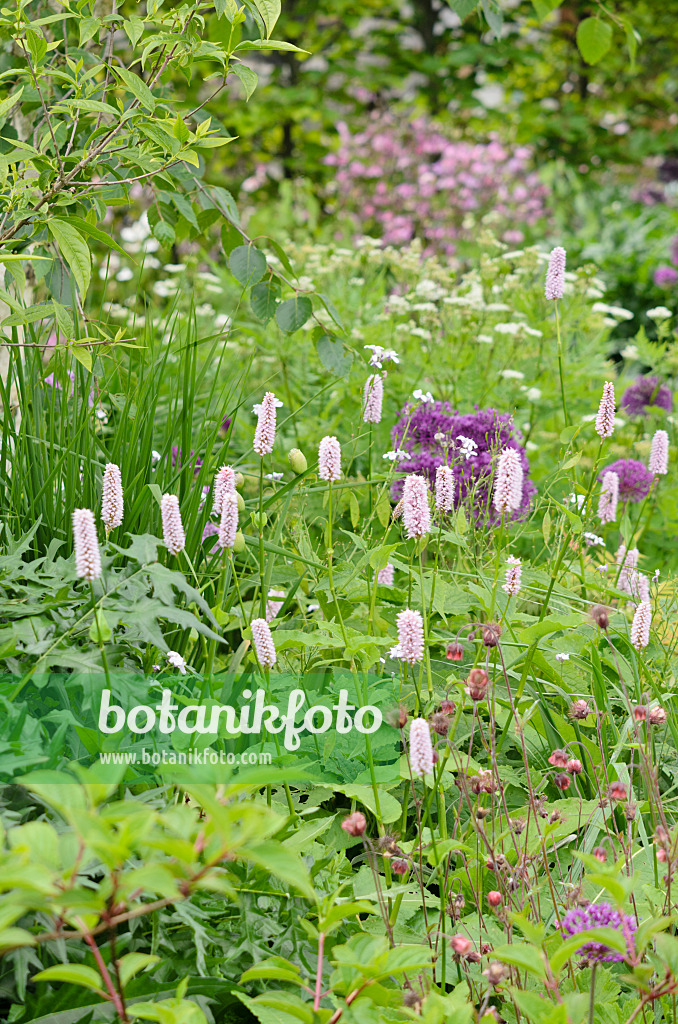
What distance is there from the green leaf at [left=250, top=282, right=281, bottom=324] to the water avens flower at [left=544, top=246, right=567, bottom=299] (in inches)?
24.8

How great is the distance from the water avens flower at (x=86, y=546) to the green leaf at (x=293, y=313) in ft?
3.03

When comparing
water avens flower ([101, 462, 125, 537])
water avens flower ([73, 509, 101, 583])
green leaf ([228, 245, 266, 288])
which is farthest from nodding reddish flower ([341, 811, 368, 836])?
green leaf ([228, 245, 266, 288])

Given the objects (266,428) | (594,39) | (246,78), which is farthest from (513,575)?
(594,39)

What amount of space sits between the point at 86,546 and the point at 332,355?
982 millimetres

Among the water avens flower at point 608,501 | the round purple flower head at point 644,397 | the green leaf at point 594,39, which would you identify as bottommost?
the round purple flower head at point 644,397

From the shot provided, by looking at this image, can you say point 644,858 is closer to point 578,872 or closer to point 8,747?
point 578,872

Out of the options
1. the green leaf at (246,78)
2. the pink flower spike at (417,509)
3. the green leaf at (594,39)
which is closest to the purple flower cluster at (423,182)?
the green leaf at (594,39)

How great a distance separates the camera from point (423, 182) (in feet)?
22.5

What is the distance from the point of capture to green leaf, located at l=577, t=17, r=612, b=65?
2.21m

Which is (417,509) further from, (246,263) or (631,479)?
(631,479)

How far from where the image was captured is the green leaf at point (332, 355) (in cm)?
194

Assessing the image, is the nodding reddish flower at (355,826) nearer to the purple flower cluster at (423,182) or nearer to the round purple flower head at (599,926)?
the round purple flower head at (599,926)

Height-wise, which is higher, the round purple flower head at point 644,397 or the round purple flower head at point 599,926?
the round purple flower head at point 599,926

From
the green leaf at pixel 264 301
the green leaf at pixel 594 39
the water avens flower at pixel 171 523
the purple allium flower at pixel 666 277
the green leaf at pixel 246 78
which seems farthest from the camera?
the purple allium flower at pixel 666 277
